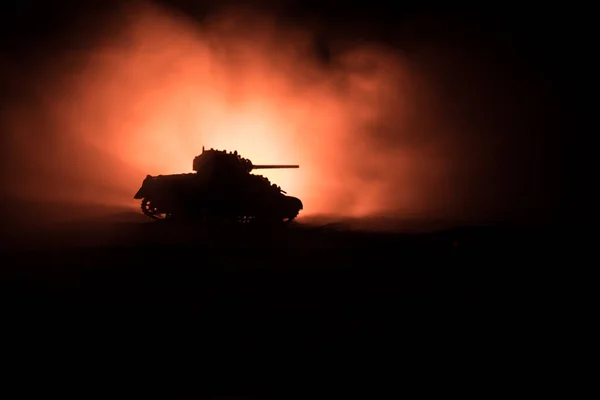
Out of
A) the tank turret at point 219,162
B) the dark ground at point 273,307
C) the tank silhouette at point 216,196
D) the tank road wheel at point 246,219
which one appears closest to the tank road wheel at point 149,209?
the tank silhouette at point 216,196

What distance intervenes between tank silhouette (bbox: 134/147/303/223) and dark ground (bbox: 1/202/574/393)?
6.39 meters

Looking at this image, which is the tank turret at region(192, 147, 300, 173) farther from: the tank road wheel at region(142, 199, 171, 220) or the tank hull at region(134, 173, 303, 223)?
the tank road wheel at region(142, 199, 171, 220)

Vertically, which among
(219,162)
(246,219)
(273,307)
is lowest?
(273,307)

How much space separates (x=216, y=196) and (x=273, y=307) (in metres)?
11.0

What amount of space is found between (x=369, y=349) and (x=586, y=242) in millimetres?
8601

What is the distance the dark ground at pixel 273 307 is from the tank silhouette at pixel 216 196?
21.0ft

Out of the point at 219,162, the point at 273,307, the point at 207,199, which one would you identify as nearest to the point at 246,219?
the point at 207,199

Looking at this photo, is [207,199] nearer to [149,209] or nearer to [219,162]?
[219,162]

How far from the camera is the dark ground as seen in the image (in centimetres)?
376

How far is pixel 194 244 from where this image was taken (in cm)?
999

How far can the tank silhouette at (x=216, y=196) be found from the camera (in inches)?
622

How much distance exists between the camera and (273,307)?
511cm

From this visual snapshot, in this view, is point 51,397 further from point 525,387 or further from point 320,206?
point 320,206

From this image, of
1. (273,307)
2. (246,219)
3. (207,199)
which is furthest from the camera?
(246,219)
